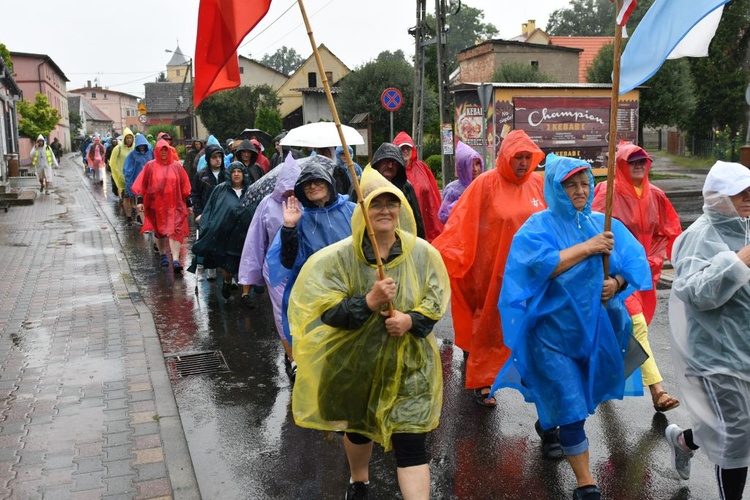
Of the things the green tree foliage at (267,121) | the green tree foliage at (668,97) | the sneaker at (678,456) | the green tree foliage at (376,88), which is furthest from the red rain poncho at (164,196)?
the green tree foliage at (267,121)

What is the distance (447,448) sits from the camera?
16.2ft

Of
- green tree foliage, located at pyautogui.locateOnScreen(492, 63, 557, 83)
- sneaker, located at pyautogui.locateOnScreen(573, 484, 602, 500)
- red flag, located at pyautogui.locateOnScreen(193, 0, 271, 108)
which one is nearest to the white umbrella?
red flag, located at pyautogui.locateOnScreen(193, 0, 271, 108)

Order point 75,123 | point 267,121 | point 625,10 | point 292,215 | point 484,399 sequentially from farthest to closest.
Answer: point 75,123, point 267,121, point 484,399, point 292,215, point 625,10

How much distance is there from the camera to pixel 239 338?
7.87m

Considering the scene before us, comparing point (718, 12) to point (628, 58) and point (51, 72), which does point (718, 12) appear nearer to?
point (628, 58)

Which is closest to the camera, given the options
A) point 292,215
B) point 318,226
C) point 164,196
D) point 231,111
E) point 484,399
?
point 292,215

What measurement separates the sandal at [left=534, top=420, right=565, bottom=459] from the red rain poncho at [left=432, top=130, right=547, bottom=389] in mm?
707

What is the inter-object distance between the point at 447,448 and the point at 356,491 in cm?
91

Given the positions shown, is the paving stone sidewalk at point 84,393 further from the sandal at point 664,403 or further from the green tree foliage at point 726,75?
the green tree foliage at point 726,75

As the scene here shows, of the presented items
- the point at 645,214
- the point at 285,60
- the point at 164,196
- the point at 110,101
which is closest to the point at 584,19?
the point at 285,60

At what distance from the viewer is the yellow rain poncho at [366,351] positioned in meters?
3.71

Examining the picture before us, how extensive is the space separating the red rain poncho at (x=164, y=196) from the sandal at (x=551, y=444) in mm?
7550

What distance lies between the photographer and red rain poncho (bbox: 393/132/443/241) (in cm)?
855

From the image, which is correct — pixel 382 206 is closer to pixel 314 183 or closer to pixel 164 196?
pixel 314 183
